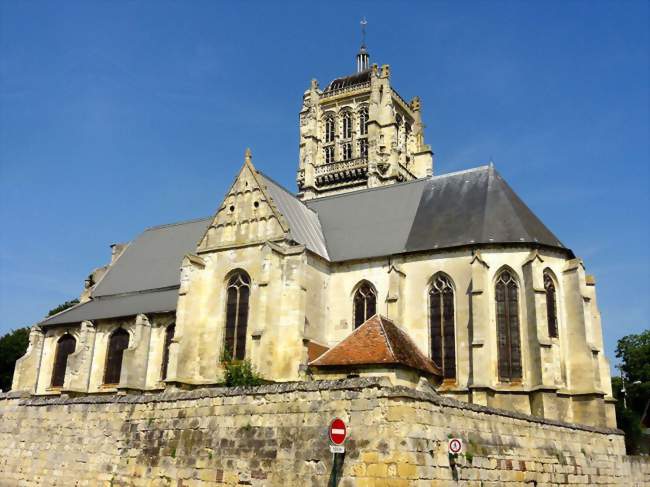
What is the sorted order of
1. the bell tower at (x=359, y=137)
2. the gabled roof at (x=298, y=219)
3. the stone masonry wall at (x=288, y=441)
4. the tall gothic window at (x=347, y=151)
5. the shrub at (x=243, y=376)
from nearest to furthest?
the stone masonry wall at (x=288, y=441)
the shrub at (x=243, y=376)
the gabled roof at (x=298, y=219)
the bell tower at (x=359, y=137)
the tall gothic window at (x=347, y=151)

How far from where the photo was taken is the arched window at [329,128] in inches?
2601

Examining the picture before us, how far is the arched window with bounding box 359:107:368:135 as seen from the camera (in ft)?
210

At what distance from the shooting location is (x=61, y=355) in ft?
132

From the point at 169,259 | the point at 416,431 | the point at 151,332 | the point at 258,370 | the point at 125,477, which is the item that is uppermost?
the point at 169,259

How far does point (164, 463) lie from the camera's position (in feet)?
56.6

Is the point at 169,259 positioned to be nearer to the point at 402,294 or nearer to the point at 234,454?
the point at 402,294

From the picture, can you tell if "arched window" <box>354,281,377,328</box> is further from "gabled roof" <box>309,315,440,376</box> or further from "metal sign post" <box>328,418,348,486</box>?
"metal sign post" <box>328,418,348,486</box>

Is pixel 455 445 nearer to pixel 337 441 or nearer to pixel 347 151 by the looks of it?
pixel 337 441

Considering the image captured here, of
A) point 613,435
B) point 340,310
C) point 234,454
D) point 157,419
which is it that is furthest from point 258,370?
point 613,435

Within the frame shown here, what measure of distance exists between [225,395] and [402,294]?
15.8 meters

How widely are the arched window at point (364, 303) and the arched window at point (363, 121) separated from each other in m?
33.5

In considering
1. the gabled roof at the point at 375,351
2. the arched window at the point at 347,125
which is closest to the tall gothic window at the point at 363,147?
the arched window at the point at 347,125

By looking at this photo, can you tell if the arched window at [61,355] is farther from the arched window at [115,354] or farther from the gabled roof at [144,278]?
the arched window at [115,354]

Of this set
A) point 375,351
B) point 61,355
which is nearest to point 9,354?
point 61,355
